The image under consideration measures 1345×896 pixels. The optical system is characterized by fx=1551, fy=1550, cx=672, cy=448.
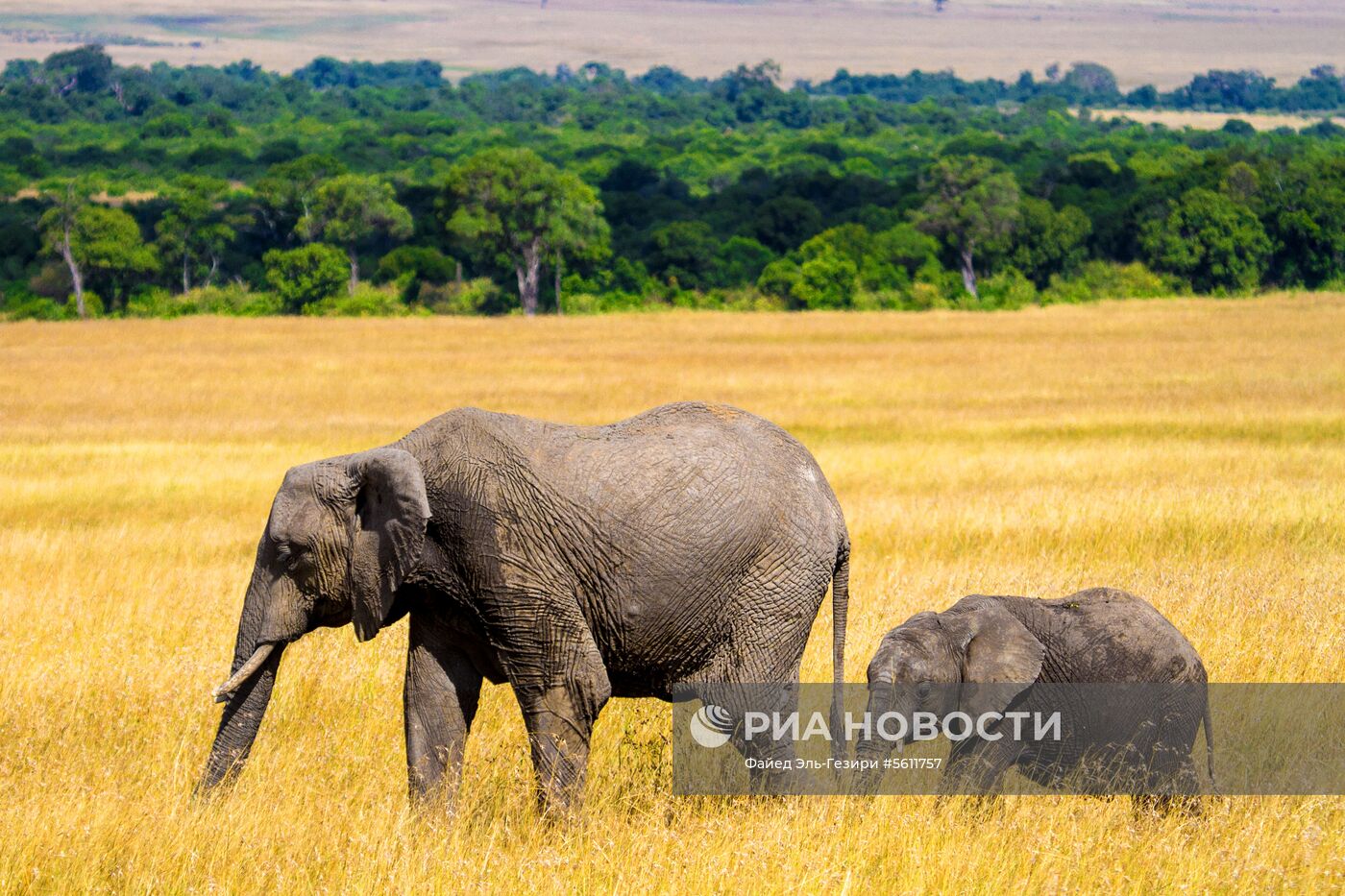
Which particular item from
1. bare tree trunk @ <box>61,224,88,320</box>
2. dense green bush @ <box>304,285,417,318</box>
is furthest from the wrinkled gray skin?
bare tree trunk @ <box>61,224,88,320</box>

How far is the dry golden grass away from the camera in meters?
5.65

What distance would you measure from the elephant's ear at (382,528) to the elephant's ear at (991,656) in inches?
89.4

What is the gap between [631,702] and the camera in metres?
8.00

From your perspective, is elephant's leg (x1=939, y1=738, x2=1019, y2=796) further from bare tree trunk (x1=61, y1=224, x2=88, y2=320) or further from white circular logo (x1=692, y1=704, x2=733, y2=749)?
bare tree trunk (x1=61, y1=224, x2=88, y2=320)

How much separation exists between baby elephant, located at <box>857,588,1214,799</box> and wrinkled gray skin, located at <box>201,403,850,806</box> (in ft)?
1.65

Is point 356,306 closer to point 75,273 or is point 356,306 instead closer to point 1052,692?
point 75,273

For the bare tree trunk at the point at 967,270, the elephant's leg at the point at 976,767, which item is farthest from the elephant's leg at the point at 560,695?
the bare tree trunk at the point at 967,270

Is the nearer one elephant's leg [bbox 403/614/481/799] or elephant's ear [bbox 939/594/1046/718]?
elephant's leg [bbox 403/614/481/799]

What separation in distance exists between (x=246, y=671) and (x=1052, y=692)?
3.35m

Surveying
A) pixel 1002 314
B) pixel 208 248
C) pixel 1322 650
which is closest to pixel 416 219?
pixel 208 248

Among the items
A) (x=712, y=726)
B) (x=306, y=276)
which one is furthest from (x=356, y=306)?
(x=712, y=726)

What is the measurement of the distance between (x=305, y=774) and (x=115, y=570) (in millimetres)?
6262

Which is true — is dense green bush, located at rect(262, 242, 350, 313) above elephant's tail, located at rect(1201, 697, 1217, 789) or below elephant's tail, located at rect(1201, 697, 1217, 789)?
below

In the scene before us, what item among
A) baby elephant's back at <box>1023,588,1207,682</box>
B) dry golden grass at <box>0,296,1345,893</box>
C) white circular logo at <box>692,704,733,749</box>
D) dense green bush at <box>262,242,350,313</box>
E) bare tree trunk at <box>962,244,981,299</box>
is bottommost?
bare tree trunk at <box>962,244,981,299</box>
